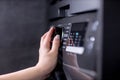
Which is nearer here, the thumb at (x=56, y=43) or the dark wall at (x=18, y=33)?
the thumb at (x=56, y=43)

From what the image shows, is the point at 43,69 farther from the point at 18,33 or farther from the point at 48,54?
the point at 18,33

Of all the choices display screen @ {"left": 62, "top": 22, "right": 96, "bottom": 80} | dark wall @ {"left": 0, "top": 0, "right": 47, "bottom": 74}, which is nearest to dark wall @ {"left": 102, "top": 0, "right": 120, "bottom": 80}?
display screen @ {"left": 62, "top": 22, "right": 96, "bottom": 80}

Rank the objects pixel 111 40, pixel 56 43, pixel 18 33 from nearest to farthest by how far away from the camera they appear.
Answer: pixel 111 40 < pixel 56 43 < pixel 18 33

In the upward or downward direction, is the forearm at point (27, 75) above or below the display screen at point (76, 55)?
below

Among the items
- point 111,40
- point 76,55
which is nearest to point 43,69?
point 76,55

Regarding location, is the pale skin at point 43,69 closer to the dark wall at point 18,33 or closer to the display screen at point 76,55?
the display screen at point 76,55

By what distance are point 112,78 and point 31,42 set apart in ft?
1.72

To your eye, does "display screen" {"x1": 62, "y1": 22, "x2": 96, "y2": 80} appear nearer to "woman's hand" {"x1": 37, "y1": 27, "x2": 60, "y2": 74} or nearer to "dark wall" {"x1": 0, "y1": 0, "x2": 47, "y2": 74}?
"woman's hand" {"x1": 37, "y1": 27, "x2": 60, "y2": 74}

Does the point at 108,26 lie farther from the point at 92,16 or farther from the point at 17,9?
the point at 17,9

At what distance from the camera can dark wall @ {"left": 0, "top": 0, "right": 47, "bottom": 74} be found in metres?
1.00

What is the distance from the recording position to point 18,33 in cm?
100

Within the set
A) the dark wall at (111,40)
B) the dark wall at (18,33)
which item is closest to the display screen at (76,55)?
the dark wall at (111,40)

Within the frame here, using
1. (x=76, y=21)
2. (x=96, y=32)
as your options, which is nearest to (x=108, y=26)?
(x=96, y=32)

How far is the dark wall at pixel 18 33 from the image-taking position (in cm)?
100
